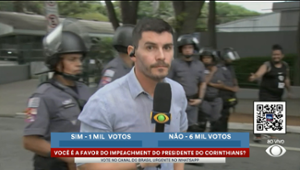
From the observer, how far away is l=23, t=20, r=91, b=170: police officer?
2221mm

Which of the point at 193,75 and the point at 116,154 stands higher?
the point at 116,154

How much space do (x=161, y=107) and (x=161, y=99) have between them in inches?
1.2

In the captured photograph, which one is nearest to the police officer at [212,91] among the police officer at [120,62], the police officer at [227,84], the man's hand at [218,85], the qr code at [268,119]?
the man's hand at [218,85]

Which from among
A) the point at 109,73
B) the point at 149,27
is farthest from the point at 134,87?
the point at 109,73

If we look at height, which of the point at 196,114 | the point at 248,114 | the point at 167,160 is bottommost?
the point at 248,114

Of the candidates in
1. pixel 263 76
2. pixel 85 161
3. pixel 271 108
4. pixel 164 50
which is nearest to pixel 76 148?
pixel 85 161

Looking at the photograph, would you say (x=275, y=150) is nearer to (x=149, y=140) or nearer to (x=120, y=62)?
(x=120, y=62)

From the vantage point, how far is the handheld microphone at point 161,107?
141 cm

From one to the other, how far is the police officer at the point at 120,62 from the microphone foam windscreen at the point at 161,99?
7.73ft

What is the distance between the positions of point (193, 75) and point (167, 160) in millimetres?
3645

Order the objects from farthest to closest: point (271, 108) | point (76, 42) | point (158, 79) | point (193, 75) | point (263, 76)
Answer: point (263, 76)
point (193, 75)
point (271, 108)
point (76, 42)
point (158, 79)

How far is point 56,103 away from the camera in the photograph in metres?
2.28

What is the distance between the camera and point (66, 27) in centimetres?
271

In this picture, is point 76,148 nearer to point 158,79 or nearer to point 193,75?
point 158,79
